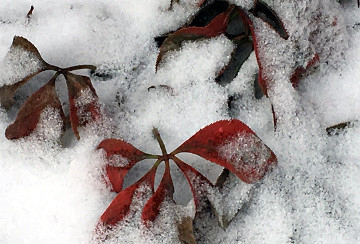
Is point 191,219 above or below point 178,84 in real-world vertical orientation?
below

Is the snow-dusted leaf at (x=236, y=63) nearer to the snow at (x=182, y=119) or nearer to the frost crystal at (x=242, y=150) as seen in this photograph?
the snow at (x=182, y=119)

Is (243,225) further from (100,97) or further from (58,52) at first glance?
(58,52)

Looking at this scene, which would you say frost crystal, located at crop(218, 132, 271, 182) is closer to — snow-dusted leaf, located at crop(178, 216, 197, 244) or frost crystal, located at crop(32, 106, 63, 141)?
snow-dusted leaf, located at crop(178, 216, 197, 244)

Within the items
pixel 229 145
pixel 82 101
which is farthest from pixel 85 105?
pixel 229 145

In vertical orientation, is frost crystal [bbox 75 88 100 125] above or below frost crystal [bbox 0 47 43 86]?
below

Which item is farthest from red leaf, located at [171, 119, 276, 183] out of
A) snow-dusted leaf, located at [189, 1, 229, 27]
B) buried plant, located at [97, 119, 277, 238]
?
snow-dusted leaf, located at [189, 1, 229, 27]

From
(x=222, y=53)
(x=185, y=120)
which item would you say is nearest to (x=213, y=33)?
(x=222, y=53)

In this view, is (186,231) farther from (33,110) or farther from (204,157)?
(33,110)
